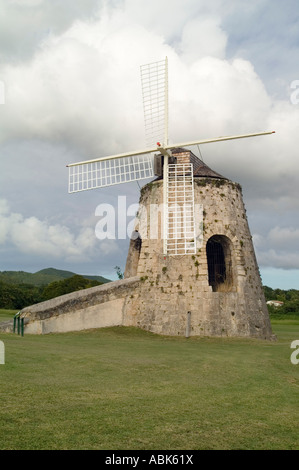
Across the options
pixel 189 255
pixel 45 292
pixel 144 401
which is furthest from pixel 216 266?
pixel 45 292

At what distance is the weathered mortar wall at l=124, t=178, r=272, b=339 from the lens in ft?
62.8

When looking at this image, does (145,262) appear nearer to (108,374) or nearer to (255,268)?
(255,268)

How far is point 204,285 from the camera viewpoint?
761 inches

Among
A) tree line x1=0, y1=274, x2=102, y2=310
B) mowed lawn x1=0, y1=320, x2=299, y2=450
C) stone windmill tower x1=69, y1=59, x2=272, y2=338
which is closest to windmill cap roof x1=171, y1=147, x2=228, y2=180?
stone windmill tower x1=69, y1=59, x2=272, y2=338

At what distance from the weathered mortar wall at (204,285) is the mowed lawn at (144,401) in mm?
6817

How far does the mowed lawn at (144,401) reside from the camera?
5.04m

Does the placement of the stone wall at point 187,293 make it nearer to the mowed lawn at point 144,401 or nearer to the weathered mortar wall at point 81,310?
the weathered mortar wall at point 81,310

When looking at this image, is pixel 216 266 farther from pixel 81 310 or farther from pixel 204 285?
pixel 81 310

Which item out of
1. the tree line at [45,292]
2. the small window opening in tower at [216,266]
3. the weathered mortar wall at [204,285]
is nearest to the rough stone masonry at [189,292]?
the weathered mortar wall at [204,285]

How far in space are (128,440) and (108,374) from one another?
4205 millimetres

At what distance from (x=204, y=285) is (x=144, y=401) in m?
12.8

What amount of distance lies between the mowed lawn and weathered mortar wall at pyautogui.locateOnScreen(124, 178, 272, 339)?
22.4 ft

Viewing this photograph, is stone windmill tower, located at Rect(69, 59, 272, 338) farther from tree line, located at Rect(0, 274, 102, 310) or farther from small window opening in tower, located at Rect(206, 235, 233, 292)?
tree line, located at Rect(0, 274, 102, 310)
